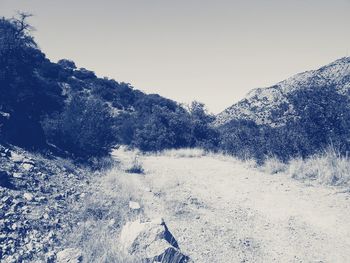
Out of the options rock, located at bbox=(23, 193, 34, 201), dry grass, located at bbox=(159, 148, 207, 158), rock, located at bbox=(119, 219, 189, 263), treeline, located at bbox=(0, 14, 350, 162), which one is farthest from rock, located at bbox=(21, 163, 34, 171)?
dry grass, located at bbox=(159, 148, 207, 158)

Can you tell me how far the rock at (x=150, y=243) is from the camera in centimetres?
455

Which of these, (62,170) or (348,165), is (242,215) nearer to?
(348,165)

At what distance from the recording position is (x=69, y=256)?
14.2 ft

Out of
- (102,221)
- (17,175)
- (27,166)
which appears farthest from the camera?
(27,166)

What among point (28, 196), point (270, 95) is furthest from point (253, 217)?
point (270, 95)

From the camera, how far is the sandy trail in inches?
207

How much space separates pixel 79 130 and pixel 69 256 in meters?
11.2

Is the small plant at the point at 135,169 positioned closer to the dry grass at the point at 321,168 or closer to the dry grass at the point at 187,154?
the dry grass at the point at 321,168

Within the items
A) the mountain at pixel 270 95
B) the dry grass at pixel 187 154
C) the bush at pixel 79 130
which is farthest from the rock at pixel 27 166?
the mountain at pixel 270 95

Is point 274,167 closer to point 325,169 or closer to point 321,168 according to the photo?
point 321,168

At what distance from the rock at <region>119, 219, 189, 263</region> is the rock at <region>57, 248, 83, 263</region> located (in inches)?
25.7

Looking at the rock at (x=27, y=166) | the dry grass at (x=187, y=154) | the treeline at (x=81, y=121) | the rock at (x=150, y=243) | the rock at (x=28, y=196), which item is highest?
the treeline at (x=81, y=121)

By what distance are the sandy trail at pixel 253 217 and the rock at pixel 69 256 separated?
69.9 inches

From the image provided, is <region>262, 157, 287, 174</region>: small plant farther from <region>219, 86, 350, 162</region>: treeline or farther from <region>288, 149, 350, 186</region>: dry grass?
<region>219, 86, 350, 162</region>: treeline
